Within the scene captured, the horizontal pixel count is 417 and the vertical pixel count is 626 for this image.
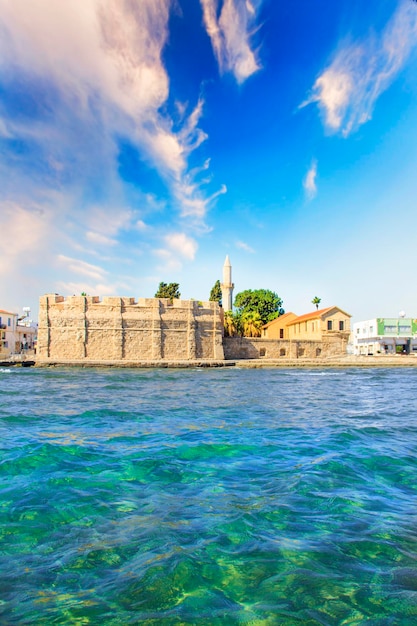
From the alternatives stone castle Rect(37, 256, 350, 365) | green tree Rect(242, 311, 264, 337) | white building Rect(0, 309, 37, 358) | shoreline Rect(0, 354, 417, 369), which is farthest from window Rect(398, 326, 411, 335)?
white building Rect(0, 309, 37, 358)

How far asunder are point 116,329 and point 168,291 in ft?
70.2

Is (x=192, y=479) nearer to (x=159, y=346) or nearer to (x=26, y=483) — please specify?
(x=26, y=483)

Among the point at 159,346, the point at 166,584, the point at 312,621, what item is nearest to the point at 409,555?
the point at 312,621

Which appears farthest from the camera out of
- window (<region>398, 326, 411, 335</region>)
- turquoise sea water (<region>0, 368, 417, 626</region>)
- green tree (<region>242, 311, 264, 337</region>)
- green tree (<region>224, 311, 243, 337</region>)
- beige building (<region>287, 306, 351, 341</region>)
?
window (<region>398, 326, 411, 335</region>)

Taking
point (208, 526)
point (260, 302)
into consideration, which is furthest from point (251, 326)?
point (208, 526)

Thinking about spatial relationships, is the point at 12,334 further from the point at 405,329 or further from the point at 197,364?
the point at 405,329

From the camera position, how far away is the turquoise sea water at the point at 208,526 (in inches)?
105

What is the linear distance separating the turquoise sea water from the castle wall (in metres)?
26.7

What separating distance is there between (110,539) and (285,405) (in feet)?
30.1

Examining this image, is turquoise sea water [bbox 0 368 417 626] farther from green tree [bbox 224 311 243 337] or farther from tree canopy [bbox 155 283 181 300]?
tree canopy [bbox 155 283 181 300]

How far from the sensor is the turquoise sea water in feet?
8.79

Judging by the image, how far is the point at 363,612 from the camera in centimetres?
261

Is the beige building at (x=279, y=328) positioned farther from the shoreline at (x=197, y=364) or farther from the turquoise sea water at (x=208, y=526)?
the turquoise sea water at (x=208, y=526)

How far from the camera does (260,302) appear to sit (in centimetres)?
5869
